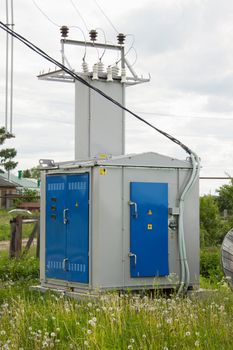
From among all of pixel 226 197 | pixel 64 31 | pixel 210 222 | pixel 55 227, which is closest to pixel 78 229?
pixel 55 227

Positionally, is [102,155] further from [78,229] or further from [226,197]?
[226,197]

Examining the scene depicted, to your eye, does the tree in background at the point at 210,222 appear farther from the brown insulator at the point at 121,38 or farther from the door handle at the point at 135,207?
the door handle at the point at 135,207

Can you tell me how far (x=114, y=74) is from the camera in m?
14.5

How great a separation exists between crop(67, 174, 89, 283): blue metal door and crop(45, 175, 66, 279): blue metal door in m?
0.21

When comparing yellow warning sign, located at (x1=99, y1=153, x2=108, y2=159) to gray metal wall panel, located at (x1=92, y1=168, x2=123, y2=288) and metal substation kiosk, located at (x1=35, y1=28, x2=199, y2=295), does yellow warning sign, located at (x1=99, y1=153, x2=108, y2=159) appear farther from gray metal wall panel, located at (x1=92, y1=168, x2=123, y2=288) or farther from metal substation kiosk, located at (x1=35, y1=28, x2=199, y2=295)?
gray metal wall panel, located at (x1=92, y1=168, x2=123, y2=288)

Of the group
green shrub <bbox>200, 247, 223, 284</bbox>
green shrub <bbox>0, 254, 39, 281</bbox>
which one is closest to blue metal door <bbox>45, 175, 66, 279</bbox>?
green shrub <bbox>0, 254, 39, 281</bbox>

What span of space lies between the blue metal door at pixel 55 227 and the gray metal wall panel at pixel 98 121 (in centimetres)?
138

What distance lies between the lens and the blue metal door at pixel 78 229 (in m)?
12.1

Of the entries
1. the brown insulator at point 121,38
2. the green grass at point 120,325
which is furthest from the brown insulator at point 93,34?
the green grass at point 120,325

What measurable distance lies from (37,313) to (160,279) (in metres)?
4.15

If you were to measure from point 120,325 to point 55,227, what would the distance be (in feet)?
18.5

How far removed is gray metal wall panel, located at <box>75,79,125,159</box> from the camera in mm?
14273

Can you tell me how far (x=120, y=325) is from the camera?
748 cm

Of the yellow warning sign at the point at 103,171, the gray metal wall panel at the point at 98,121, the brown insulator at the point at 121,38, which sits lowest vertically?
the yellow warning sign at the point at 103,171
